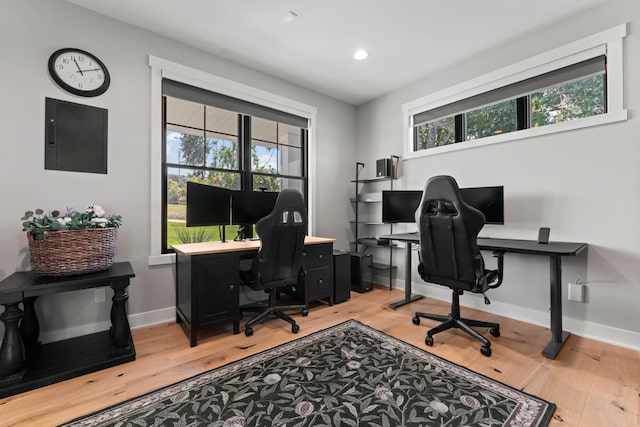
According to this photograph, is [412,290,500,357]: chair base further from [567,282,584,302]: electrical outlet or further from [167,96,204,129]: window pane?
[167,96,204,129]: window pane

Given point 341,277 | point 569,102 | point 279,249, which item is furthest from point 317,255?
point 569,102

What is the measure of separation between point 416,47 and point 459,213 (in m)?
1.96

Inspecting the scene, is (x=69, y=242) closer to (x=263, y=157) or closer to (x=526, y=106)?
(x=263, y=157)

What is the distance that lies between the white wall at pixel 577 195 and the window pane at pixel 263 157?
2.25 metres

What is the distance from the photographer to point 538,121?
274 cm

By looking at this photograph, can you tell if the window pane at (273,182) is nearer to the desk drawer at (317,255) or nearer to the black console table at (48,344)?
the desk drawer at (317,255)

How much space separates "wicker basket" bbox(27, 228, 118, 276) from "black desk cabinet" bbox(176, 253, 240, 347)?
24.4 inches

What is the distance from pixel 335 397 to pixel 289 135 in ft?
10.3

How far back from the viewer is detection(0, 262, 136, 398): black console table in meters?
1.64

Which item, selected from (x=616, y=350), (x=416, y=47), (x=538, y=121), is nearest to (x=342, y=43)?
(x=416, y=47)

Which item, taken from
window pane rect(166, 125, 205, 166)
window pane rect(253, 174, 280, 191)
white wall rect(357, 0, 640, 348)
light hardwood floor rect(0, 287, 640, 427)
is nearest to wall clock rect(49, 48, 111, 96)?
window pane rect(166, 125, 205, 166)

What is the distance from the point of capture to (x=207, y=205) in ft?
8.86

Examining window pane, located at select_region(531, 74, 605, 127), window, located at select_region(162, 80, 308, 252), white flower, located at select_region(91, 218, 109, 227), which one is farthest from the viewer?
window, located at select_region(162, 80, 308, 252)

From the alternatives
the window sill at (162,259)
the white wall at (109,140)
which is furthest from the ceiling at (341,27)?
the window sill at (162,259)
